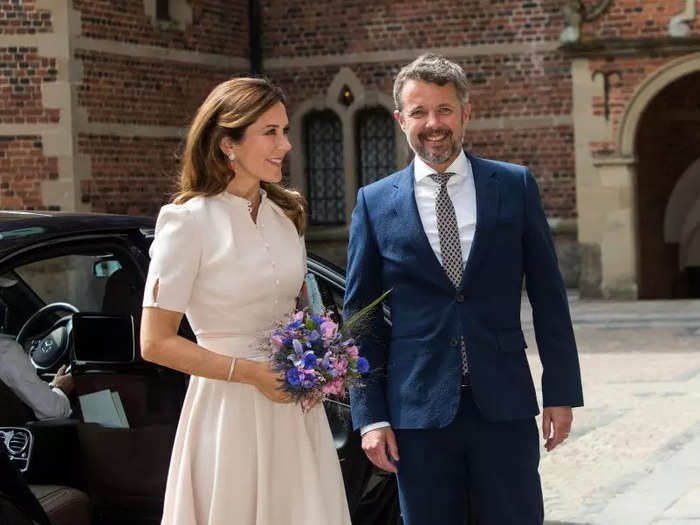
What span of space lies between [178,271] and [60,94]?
14.8 meters

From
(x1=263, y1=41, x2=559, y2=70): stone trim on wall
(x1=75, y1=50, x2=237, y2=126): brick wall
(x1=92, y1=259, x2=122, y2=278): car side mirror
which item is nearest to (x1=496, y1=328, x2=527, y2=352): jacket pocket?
(x1=92, y1=259, x2=122, y2=278): car side mirror

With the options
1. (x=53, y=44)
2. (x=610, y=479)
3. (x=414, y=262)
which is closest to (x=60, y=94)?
(x=53, y=44)

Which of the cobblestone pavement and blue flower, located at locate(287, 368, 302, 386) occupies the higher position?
blue flower, located at locate(287, 368, 302, 386)

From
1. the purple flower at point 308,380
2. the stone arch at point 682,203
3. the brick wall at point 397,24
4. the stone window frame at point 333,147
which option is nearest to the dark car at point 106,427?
the purple flower at point 308,380

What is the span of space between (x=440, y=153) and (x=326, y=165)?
18.1m

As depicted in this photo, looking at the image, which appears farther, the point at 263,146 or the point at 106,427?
the point at 106,427

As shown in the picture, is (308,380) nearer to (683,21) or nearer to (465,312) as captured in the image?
(465,312)

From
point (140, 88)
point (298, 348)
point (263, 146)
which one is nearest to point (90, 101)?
point (140, 88)

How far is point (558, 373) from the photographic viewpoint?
152 inches

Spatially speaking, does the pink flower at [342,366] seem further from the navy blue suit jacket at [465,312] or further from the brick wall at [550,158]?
the brick wall at [550,158]

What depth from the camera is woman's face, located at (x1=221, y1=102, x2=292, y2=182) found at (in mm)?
3553

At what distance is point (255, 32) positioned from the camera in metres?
21.8

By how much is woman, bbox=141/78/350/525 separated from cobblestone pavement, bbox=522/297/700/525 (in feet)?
10.4

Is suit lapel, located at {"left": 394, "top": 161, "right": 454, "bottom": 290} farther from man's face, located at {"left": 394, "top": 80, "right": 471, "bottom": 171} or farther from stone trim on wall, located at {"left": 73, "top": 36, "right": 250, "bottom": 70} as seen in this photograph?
stone trim on wall, located at {"left": 73, "top": 36, "right": 250, "bottom": 70}
